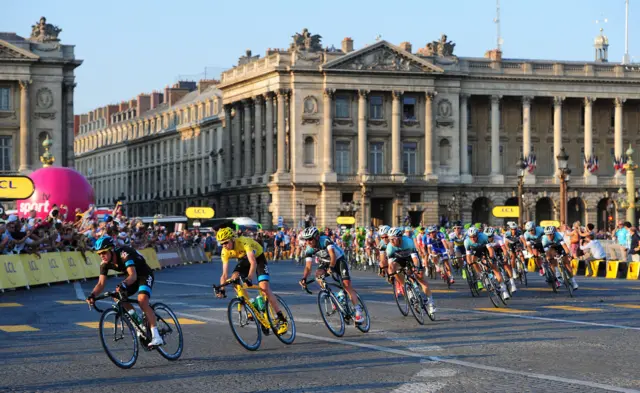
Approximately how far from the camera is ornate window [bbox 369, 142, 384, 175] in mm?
109625

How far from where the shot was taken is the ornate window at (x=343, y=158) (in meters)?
109

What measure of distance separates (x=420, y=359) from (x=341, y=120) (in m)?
91.1

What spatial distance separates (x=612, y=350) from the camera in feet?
64.6

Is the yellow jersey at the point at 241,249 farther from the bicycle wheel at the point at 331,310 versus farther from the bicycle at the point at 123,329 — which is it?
the bicycle wheel at the point at 331,310

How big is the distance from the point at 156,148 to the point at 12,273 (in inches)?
4410

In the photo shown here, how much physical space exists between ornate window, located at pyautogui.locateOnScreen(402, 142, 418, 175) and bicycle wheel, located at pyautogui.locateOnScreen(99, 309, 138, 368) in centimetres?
9332

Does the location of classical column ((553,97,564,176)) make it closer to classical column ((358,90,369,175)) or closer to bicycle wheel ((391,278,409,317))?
classical column ((358,90,369,175))

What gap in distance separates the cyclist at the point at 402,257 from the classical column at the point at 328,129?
81854 millimetres

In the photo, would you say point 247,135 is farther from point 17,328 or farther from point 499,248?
point 17,328

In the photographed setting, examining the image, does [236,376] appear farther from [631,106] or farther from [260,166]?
[631,106]

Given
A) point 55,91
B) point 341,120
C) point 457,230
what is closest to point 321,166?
point 341,120

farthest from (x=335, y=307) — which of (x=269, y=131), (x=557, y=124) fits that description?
(x=557, y=124)

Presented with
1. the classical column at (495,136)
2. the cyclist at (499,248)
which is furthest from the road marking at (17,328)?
the classical column at (495,136)

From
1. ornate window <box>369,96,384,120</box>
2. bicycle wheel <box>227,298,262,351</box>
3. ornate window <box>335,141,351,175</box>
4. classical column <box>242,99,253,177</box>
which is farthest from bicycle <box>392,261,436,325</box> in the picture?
classical column <box>242,99,253,177</box>
